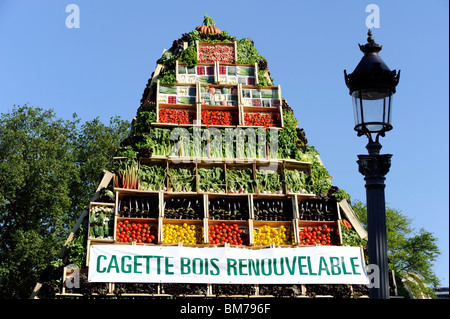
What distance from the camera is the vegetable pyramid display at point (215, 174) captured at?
19.2 meters

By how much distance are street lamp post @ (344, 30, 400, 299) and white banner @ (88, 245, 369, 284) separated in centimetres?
1061

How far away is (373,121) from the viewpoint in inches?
336

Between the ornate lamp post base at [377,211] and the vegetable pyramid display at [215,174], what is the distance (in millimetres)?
10814

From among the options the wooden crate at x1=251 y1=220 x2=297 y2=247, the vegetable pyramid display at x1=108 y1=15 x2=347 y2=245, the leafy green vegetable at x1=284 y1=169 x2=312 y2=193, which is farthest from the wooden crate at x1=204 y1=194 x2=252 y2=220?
the leafy green vegetable at x1=284 y1=169 x2=312 y2=193

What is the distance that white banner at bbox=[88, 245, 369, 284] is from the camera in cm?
1830

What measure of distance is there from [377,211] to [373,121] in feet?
4.07

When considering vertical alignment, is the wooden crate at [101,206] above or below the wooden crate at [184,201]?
below

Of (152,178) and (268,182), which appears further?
(268,182)

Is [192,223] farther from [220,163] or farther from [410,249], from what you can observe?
[410,249]

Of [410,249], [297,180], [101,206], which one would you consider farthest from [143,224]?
[410,249]

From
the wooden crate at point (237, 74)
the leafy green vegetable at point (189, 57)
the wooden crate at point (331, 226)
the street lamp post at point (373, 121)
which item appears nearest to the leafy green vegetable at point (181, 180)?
the wooden crate at point (331, 226)

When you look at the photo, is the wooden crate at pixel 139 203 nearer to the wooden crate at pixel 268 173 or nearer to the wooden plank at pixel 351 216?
the wooden crate at pixel 268 173

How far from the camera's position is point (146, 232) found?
62.5ft

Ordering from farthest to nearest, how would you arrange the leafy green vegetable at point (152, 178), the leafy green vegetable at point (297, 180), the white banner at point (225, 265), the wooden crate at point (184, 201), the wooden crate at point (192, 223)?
the leafy green vegetable at point (297, 180)
the leafy green vegetable at point (152, 178)
the wooden crate at point (184, 201)
the wooden crate at point (192, 223)
the white banner at point (225, 265)
